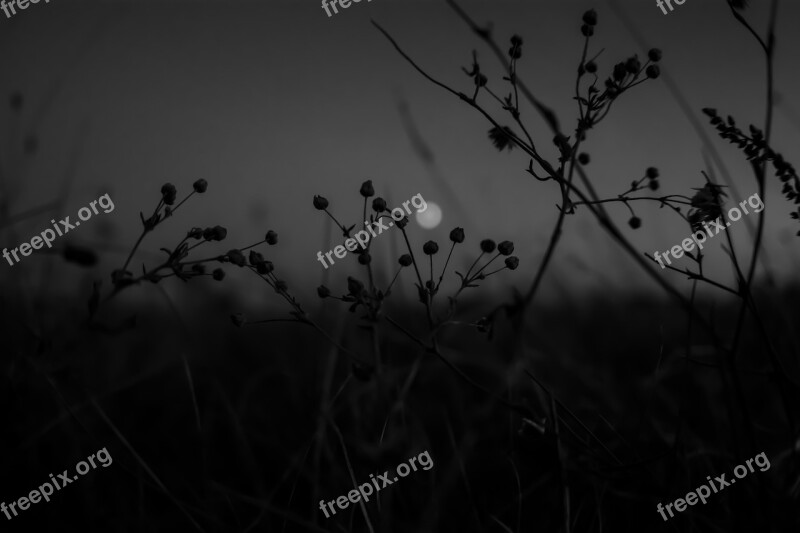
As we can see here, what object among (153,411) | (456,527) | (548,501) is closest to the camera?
(456,527)

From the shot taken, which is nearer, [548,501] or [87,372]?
[548,501]

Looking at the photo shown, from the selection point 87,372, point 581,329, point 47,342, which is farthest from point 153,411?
point 581,329

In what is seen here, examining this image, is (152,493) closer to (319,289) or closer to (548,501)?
(319,289)

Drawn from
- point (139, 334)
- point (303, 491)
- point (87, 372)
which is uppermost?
point (139, 334)

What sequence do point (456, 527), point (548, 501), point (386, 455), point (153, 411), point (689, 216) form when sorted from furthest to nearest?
point (153, 411)
point (548, 501)
point (456, 527)
point (689, 216)
point (386, 455)

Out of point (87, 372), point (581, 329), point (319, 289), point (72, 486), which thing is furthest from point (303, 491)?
point (581, 329)

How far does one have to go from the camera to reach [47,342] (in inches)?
52.9

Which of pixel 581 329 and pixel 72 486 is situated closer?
pixel 72 486

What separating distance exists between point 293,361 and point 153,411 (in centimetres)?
120

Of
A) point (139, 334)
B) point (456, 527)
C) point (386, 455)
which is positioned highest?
point (139, 334)

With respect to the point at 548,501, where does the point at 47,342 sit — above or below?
above

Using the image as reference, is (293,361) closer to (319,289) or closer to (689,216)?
(319,289)

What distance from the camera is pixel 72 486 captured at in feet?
6.81

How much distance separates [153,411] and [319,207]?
207 cm
